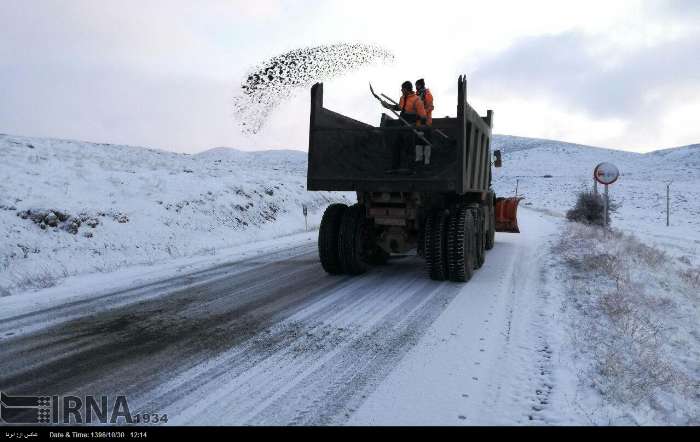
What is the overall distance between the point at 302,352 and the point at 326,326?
0.82 meters

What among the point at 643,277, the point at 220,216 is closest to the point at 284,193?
the point at 220,216

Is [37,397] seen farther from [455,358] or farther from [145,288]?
[145,288]

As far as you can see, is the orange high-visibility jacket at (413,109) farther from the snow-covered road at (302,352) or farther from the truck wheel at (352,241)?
the snow-covered road at (302,352)

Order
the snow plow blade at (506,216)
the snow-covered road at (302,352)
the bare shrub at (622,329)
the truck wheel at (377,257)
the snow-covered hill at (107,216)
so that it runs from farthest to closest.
A: 1. the snow plow blade at (506,216)
2. the truck wheel at (377,257)
3. the snow-covered hill at (107,216)
4. the bare shrub at (622,329)
5. the snow-covered road at (302,352)

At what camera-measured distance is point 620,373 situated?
11.9 ft

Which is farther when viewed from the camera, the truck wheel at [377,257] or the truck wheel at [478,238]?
the truck wheel at [377,257]

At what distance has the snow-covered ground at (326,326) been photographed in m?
3.27

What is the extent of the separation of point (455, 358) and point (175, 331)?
281 centimetres

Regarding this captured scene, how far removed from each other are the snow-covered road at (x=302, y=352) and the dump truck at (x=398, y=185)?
75cm

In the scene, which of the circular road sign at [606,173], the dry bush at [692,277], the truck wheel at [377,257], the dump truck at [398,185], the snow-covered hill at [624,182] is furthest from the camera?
the snow-covered hill at [624,182]

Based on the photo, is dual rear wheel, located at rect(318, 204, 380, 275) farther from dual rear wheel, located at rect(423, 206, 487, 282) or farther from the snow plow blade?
the snow plow blade

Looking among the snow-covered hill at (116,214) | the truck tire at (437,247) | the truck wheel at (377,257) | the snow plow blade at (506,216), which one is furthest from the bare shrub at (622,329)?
the snow-covered hill at (116,214)

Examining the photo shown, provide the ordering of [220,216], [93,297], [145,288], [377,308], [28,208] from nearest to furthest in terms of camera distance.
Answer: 1. [377,308]
2. [93,297]
3. [145,288]
4. [28,208]
5. [220,216]

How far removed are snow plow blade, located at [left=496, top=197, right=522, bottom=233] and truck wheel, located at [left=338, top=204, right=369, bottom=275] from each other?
19.6 ft
